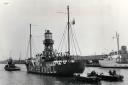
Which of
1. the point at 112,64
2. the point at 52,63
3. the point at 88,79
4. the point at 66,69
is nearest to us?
the point at 88,79

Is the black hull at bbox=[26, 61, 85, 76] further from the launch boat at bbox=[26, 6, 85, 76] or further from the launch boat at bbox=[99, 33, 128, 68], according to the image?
the launch boat at bbox=[99, 33, 128, 68]

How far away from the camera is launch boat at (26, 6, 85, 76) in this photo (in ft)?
242

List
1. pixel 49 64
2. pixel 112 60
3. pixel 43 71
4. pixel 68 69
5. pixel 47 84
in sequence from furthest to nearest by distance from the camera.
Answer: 1. pixel 112 60
2. pixel 43 71
3. pixel 49 64
4. pixel 68 69
5. pixel 47 84

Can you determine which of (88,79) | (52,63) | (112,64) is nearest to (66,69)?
(52,63)

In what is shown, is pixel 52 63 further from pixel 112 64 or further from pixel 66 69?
pixel 112 64

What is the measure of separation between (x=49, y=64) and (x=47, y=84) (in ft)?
72.5

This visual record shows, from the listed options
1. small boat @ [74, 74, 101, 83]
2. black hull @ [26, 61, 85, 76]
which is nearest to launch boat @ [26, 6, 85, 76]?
black hull @ [26, 61, 85, 76]

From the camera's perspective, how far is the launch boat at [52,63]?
73.8 metres

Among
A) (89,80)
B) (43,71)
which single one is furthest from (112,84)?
(43,71)

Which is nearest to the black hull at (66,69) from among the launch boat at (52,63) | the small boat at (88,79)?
the launch boat at (52,63)

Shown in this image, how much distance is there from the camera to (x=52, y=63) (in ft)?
273

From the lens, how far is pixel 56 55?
92688 millimetres

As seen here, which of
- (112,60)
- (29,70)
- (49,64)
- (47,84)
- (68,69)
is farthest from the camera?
(112,60)

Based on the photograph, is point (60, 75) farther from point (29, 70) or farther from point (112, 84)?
point (29, 70)
